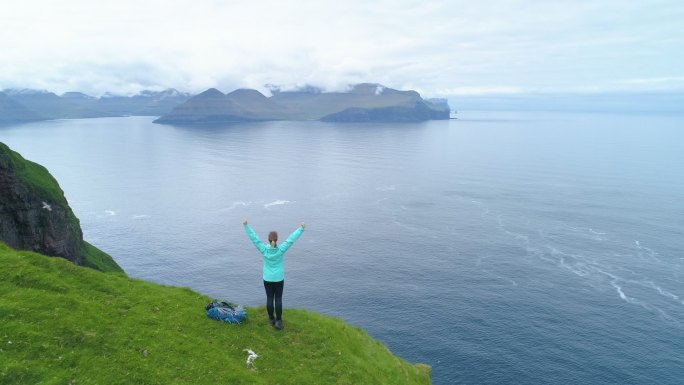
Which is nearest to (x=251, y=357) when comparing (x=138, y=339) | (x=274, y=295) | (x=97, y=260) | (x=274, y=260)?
(x=274, y=295)

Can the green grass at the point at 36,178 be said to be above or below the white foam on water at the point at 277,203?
above

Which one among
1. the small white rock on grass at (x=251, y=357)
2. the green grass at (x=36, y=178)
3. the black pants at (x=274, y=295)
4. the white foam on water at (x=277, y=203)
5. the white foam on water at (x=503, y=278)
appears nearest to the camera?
the small white rock on grass at (x=251, y=357)

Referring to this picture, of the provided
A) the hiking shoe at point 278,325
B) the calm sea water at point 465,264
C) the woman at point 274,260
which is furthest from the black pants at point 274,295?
the calm sea water at point 465,264

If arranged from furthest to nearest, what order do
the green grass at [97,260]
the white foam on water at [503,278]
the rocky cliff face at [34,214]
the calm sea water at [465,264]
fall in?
the white foam on water at [503,278]
the calm sea water at [465,264]
the green grass at [97,260]
the rocky cliff face at [34,214]

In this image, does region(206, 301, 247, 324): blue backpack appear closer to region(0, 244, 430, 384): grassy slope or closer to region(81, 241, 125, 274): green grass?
region(0, 244, 430, 384): grassy slope

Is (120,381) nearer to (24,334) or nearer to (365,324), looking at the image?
(24,334)

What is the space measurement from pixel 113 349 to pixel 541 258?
117 metres

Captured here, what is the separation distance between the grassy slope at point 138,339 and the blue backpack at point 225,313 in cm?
41

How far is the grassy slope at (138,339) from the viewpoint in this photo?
64.0ft

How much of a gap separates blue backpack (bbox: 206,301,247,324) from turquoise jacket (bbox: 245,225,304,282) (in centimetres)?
347

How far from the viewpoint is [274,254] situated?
2395 cm

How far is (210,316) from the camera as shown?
26.1m

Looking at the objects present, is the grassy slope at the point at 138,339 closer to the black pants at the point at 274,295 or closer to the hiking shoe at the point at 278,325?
the hiking shoe at the point at 278,325

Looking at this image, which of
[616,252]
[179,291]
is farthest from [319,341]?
[616,252]
